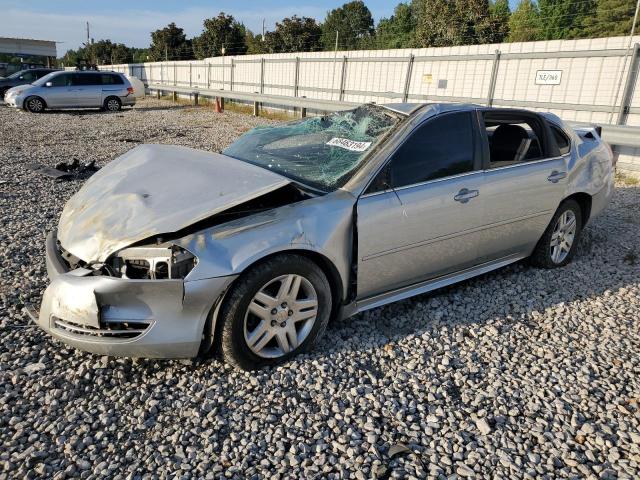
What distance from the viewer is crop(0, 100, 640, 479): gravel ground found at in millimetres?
2299

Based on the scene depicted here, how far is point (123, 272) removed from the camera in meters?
2.66

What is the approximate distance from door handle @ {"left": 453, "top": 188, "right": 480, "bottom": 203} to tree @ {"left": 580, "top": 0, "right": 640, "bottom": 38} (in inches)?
1809

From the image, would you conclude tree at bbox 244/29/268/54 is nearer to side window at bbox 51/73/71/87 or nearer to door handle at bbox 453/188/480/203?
side window at bbox 51/73/71/87

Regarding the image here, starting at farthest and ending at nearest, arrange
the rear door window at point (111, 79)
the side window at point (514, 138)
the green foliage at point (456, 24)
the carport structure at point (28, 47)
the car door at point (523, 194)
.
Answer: the carport structure at point (28, 47) → the green foliage at point (456, 24) → the rear door window at point (111, 79) → the side window at point (514, 138) → the car door at point (523, 194)

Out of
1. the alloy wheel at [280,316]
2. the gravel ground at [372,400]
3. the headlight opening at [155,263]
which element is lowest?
the gravel ground at [372,400]

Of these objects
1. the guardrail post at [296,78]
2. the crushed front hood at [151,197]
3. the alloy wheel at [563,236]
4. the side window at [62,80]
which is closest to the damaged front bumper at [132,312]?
the crushed front hood at [151,197]

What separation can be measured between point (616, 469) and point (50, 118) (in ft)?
61.1

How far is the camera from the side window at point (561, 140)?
4.44 metres

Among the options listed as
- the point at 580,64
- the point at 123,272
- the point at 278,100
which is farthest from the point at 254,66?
the point at 123,272

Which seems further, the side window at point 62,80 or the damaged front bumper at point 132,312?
the side window at point 62,80

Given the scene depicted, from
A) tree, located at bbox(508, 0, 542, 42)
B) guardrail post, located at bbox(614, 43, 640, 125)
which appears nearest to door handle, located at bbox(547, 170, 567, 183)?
guardrail post, located at bbox(614, 43, 640, 125)

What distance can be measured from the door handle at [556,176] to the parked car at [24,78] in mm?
23161

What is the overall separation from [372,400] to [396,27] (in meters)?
66.3

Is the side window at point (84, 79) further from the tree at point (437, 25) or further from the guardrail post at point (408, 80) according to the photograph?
the tree at point (437, 25)
